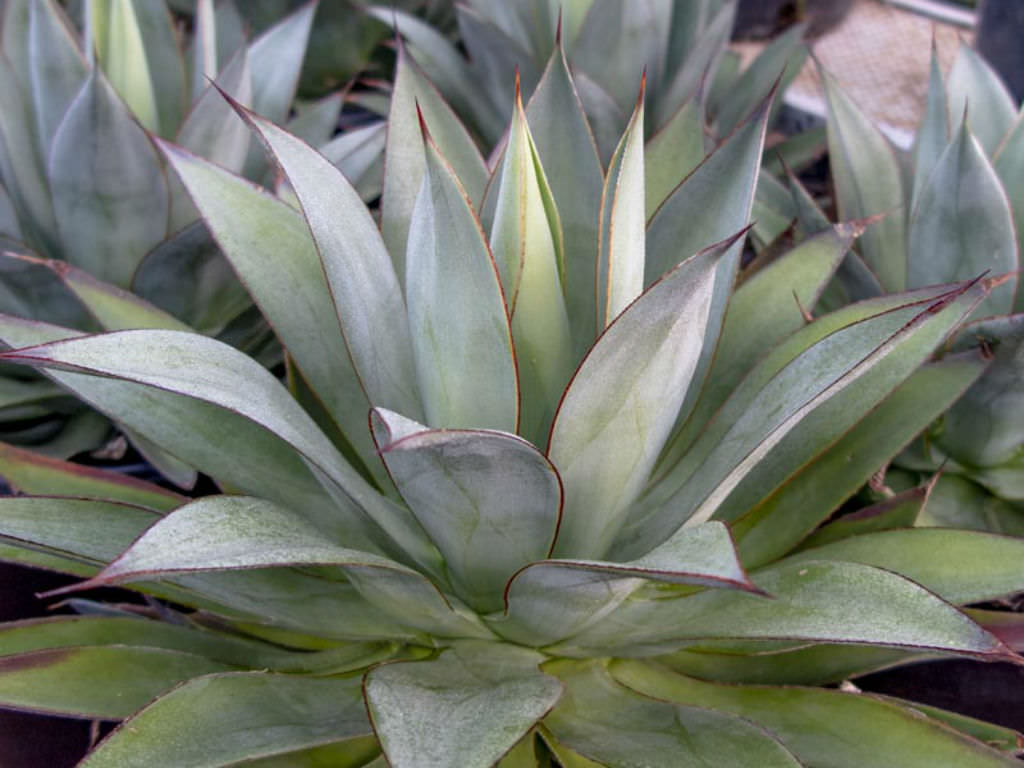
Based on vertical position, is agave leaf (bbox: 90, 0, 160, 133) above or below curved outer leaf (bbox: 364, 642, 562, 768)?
above

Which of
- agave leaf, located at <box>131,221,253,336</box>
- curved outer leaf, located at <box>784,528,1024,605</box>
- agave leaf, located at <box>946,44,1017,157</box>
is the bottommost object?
curved outer leaf, located at <box>784,528,1024,605</box>

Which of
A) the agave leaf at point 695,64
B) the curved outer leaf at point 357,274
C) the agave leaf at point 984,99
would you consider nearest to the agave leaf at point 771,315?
the curved outer leaf at point 357,274

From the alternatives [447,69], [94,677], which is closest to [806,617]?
[94,677]

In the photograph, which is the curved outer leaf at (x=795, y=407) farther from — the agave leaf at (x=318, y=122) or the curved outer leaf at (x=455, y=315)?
the agave leaf at (x=318, y=122)

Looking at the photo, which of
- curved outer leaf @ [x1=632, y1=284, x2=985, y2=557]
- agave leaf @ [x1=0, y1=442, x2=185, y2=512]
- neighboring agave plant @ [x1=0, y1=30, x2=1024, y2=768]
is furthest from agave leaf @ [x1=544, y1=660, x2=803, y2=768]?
agave leaf @ [x1=0, y1=442, x2=185, y2=512]

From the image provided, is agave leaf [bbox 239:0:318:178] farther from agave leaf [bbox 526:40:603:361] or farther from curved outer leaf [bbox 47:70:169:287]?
agave leaf [bbox 526:40:603:361]

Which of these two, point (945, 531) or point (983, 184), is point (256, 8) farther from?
point (945, 531)

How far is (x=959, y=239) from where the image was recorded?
0.84 m

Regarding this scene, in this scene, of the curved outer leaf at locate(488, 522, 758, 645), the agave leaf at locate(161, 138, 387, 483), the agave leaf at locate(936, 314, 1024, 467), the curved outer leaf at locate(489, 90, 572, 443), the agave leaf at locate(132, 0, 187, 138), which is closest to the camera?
the curved outer leaf at locate(488, 522, 758, 645)

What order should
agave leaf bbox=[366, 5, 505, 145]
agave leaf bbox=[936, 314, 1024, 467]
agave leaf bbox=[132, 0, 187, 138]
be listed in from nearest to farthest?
1. agave leaf bbox=[936, 314, 1024, 467]
2. agave leaf bbox=[132, 0, 187, 138]
3. agave leaf bbox=[366, 5, 505, 145]

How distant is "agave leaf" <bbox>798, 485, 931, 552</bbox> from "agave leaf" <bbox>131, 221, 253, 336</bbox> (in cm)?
58

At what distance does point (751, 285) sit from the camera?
30.5 inches

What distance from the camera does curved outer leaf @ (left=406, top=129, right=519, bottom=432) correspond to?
22.0 inches

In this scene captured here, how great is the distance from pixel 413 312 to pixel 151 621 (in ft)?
1.06
